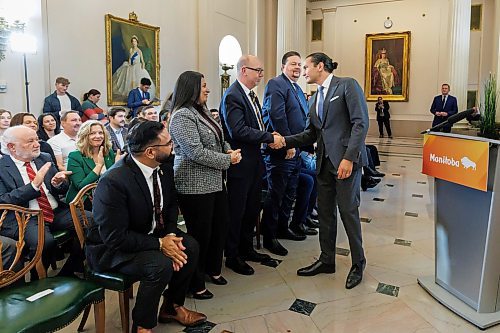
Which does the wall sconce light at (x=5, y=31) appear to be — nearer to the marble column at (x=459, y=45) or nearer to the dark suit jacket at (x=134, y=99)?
the dark suit jacket at (x=134, y=99)

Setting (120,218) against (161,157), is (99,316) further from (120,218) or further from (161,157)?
(161,157)

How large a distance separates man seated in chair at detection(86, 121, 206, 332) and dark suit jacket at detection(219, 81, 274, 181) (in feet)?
2.97

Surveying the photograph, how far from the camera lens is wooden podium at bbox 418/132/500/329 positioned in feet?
7.99

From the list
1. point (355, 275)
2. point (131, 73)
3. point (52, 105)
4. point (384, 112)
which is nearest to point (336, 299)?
point (355, 275)

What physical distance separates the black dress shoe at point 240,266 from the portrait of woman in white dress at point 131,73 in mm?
5827

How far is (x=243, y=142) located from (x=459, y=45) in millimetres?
10829

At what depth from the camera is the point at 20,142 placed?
2.90m

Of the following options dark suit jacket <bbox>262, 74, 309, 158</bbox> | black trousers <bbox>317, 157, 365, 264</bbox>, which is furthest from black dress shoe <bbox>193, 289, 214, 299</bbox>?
dark suit jacket <bbox>262, 74, 309, 158</bbox>

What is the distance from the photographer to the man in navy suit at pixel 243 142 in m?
3.20

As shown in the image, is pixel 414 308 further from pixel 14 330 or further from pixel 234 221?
pixel 14 330

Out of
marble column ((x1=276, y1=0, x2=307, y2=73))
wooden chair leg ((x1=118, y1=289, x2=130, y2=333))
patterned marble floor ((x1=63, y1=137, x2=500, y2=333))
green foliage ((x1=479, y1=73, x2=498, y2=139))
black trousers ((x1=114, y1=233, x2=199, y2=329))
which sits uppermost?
marble column ((x1=276, y1=0, x2=307, y2=73))

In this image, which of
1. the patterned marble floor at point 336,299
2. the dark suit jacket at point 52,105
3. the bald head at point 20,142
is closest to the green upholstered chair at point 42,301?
the patterned marble floor at point 336,299

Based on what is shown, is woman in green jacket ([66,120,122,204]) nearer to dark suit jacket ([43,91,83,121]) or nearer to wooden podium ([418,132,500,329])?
wooden podium ([418,132,500,329])

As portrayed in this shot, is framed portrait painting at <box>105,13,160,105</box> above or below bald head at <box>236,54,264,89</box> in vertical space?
above
